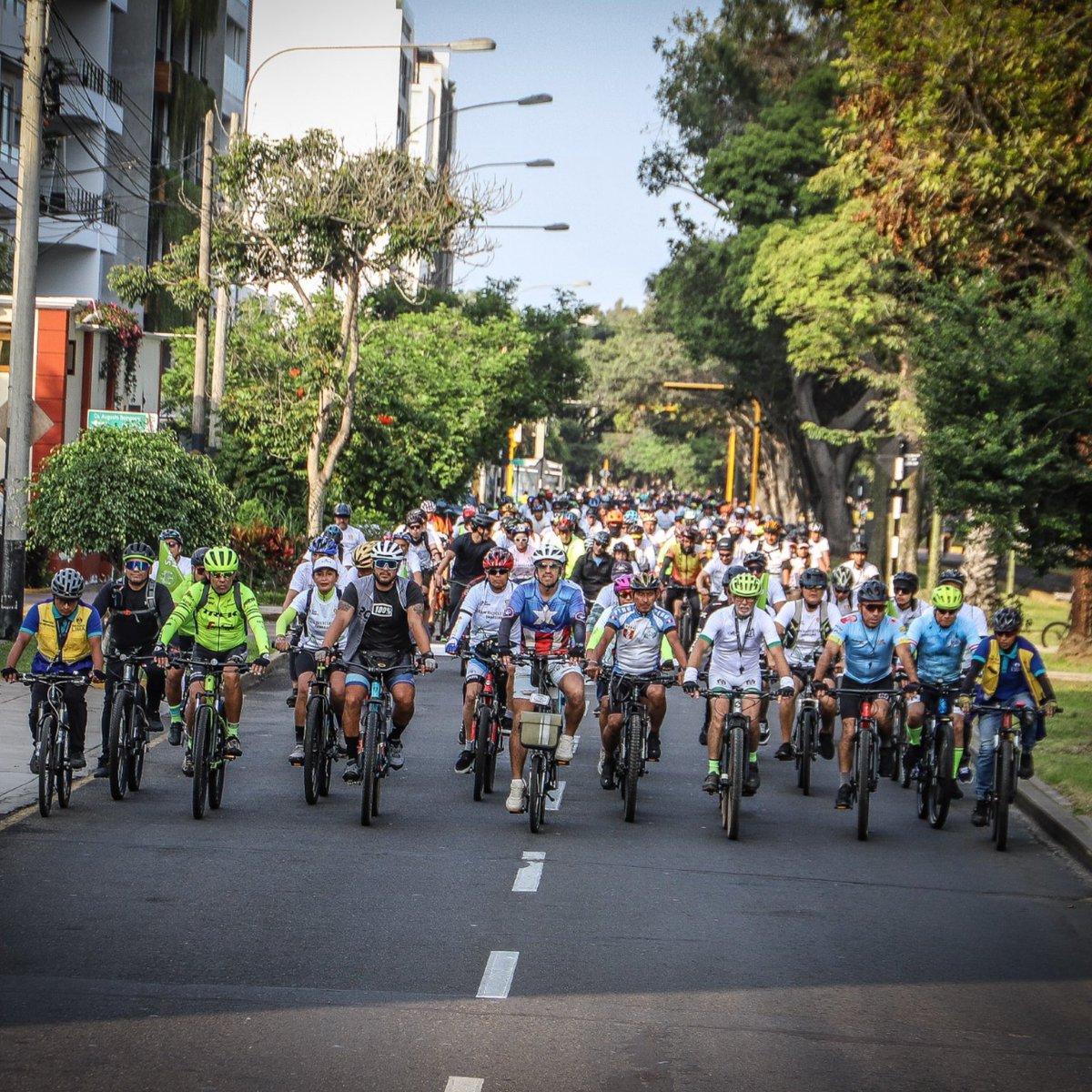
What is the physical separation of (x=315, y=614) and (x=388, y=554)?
6.00 ft

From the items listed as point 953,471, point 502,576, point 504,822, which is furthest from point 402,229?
point 504,822

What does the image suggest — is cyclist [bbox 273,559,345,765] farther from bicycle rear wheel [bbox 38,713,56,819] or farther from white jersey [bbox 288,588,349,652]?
bicycle rear wheel [bbox 38,713,56,819]

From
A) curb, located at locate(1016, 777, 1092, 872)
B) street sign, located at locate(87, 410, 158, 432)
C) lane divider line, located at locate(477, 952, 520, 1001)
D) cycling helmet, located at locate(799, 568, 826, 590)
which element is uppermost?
street sign, located at locate(87, 410, 158, 432)

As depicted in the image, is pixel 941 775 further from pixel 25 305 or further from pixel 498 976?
pixel 25 305

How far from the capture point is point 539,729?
40.0 feet

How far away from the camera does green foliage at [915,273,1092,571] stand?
18.3 meters

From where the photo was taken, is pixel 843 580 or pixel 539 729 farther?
pixel 843 580

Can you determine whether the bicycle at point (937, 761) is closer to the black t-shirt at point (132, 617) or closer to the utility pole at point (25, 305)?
the black t-shirt at point (132, 617)

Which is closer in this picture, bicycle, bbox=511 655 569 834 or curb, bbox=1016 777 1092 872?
bicycle, bbox=511 655 569 834

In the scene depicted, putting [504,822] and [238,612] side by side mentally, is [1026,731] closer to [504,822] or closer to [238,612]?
[504,822]

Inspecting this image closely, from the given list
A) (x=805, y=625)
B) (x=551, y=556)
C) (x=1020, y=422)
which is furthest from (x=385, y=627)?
(x=1020, y=422)

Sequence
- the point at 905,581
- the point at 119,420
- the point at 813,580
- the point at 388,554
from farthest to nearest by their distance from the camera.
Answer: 1. the point at 119,420
2. the point at 813,580
3. the point at 905,581
4. the point at 388,554

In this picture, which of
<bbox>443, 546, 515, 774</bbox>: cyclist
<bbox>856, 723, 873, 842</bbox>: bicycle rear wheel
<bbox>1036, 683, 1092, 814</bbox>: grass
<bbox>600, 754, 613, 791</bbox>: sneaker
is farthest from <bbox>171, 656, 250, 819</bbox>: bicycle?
<bbox>1036, 683, 1092, 814</bbox>: grass

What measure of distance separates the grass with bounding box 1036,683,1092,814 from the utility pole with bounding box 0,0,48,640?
37.0 ft
